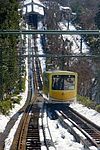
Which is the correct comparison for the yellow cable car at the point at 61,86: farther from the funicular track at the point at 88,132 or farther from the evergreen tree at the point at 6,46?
the funicular track at the point at 88,132

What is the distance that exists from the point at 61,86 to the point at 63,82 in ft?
1.14

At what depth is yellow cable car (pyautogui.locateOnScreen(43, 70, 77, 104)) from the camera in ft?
128

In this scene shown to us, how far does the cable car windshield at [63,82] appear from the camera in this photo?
128ft

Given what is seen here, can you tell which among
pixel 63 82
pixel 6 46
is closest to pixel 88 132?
pixel 63 82

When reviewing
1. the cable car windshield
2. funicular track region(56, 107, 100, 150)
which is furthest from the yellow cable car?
funicular track region(56, 107, 100, 150)

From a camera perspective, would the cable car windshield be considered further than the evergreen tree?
No

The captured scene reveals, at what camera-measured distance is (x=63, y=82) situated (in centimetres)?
3912

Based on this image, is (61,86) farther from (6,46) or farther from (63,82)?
(6,46)

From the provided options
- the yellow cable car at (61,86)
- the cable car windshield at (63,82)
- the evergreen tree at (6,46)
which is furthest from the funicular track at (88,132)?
the evergreen tree at (6,46)

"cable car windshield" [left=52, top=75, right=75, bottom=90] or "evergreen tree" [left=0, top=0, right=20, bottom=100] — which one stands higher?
"evergreen tree" [left=0, top=0, right=20, bottom=100]

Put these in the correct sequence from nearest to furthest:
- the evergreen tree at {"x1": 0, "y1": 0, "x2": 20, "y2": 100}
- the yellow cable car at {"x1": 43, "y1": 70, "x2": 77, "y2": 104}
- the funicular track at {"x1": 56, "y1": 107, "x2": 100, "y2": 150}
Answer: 1. the funicular track at {"x1": 56, "y1": 107, "x2": 100, "y2": 150}
2. the yellow cable car at {"x1": 43, "y1": 70, "x2": 77, "y2": 104}
3. the evergreen tree at {"x1": 0, "y1": 0, "x2": 20, "y2": 100}

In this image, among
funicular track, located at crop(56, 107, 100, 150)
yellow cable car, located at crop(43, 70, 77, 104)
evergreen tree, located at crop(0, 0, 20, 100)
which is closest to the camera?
funicular track, located at crop(56, 107, 100, 150)

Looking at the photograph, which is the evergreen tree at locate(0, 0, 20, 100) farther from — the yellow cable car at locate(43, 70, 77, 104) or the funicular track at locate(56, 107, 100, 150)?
the funicular track at locate(56, 107, 100, 150)

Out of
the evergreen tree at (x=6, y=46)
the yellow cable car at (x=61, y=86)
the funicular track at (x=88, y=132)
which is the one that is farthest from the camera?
the evergreen tree at (x=6, y=46)
